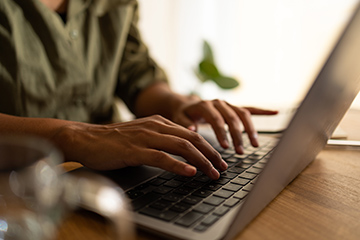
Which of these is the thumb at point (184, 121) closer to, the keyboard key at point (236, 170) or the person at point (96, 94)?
the person at point (96, 94)

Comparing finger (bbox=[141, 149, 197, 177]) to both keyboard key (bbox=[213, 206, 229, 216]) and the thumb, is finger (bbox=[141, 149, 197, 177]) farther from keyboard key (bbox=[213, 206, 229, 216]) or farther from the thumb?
the thumb

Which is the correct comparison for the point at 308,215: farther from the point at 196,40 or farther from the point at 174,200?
the point at 196,40

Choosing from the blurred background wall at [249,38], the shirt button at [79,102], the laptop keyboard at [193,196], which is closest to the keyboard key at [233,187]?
the laptop keyboard at [193,196]

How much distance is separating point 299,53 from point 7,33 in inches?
74.2

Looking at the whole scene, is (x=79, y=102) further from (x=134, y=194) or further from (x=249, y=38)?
(x=249, y=38)

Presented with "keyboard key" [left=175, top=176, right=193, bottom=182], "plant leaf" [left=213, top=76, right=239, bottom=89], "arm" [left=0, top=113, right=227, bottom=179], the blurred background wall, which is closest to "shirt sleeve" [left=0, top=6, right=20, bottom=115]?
"arm" [left=0, top=113, right=227, bottom=179]

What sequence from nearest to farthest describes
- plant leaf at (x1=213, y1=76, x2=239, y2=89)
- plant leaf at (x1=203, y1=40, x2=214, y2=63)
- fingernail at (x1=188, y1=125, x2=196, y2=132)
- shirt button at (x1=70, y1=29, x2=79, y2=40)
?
fingernail at (x1=188, y1=125, x2=196, y2=132) < shirt button at (x1=70, y1=29, x2=79, y2=40) < plant leaf at (x1=213, y1=76, x2=239, y2=89) < plant leaf at (x1=203, y1=40, x2=214, y2=63)

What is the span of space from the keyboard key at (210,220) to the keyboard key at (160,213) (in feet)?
0.09

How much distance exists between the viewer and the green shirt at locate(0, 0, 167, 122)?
704mm

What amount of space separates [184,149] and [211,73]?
3.83 feet

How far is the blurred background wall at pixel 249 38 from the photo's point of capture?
83.1 inches

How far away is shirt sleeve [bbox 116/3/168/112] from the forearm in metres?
0.03

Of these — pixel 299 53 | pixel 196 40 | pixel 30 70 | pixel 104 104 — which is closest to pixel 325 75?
pixel 30 70

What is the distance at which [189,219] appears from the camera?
31cm
